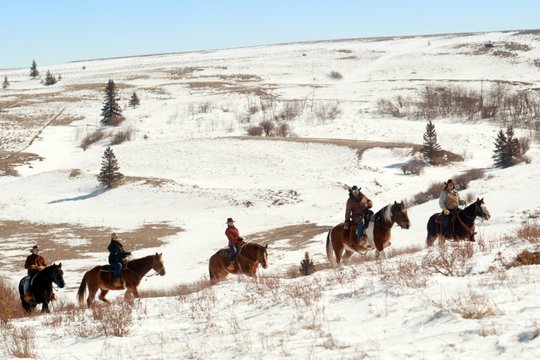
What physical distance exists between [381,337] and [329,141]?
51601 millimetres

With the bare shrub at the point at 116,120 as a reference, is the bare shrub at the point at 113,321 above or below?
above

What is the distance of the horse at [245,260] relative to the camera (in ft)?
52.6

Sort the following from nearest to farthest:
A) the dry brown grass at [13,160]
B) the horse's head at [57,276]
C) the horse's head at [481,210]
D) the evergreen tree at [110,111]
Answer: the horse's head at [57,276], the horse's head at [481,210], the dry brown grass at [13,160], the evergreen tree at [110,111]

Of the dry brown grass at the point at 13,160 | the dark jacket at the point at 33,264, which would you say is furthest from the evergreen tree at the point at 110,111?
the dark jacket at the point at 33,264

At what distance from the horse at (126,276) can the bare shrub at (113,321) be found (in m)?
5.38

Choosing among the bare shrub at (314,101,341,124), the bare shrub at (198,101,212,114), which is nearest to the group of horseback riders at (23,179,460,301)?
the bare shrub at (314,101,341,124)

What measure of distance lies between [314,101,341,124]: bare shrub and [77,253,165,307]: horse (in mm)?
59066

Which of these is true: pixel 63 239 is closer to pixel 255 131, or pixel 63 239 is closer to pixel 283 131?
pixel 255 131

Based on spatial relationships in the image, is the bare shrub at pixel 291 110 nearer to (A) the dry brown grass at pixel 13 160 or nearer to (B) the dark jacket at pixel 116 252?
(A) the dry brown grass at pixel 13 160

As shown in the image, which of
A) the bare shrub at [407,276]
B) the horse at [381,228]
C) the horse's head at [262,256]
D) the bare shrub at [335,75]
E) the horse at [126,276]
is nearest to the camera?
the bare shrub at [407,276]

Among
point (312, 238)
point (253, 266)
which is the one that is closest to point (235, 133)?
point (312, 238)

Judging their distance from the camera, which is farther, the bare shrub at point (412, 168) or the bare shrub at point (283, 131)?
the bare shrub at point (283, 131)

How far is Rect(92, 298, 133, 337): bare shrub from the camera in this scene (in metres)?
8.98

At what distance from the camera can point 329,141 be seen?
2282 inches
